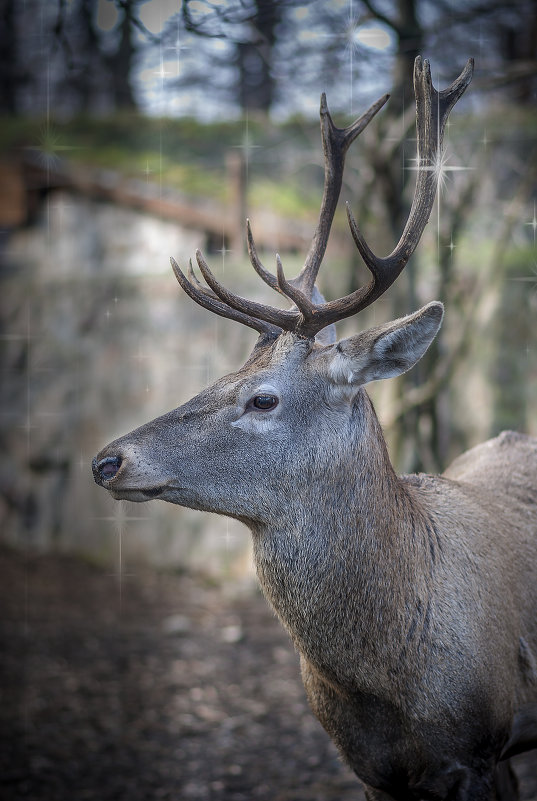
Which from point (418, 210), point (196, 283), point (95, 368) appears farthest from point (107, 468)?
point (95, 368)

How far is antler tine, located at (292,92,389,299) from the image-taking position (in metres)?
3.05

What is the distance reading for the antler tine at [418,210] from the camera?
8.58ft

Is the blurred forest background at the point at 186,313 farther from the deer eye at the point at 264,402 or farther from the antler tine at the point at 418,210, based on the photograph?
the deer eye at the point at 264,402

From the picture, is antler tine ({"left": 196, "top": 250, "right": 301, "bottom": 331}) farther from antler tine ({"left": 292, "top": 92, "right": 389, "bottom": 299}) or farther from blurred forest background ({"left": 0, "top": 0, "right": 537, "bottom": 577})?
blurred forest background ({"left": 0, "top": 0, "right": 537, "bottom": 577})

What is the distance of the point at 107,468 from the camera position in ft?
8.23

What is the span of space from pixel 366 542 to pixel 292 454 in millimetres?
365

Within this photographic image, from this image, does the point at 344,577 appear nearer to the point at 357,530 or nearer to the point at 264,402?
the point at 357,530

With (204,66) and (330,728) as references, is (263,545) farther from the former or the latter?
(204,66)

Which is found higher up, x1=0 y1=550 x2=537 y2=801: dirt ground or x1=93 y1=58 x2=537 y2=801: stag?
x1=93 y1=58 x2=537 y2=801: stag

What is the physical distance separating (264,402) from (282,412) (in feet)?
0.22

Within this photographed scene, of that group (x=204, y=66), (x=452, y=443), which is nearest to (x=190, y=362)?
(x=452, y=443)

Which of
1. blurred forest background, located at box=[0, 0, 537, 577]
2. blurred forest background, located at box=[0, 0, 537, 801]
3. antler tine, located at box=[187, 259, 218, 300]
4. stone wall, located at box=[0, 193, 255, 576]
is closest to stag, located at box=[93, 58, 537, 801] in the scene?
antler tine, located at box=[187, 259, 218, 300]

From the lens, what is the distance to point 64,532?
25.7 ft

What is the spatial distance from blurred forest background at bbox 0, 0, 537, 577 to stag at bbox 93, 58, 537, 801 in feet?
7.31
